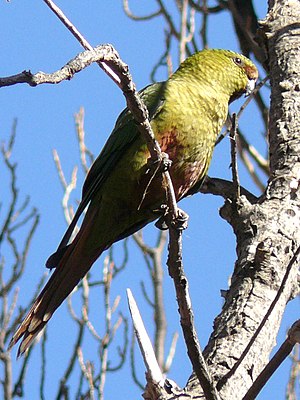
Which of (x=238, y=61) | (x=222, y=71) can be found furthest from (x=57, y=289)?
(x=238, y=61)

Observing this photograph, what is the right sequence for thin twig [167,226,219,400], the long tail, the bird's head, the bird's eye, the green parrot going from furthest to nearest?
the bird's eye < the bird's head < the green parrot < the long tail < thin twig [167,226,219,400]

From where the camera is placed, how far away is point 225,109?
11.7ft

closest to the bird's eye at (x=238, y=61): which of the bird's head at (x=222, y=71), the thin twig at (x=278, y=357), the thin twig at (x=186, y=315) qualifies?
the bird's head at (x=222, y=71)

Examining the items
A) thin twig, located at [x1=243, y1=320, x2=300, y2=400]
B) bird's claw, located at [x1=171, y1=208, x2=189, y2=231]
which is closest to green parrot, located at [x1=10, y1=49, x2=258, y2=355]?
bird's claw, located at [x1=171, y1=208, x2=189, y2=231]

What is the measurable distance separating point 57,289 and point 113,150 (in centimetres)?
69

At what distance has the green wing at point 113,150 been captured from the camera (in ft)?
10.6

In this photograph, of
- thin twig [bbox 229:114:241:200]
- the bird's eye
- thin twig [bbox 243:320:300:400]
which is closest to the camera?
thin twig [bbox 243:320:300:400]

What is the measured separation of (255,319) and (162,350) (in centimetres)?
200

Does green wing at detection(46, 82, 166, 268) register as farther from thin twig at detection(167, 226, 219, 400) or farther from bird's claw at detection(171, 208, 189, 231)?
thin twig at detection(167, 226, 219, 400)

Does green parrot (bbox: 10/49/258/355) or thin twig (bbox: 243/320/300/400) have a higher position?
green parrot (bbox: 10/49/258/355)

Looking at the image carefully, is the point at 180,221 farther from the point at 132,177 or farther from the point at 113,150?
the point at 113,150

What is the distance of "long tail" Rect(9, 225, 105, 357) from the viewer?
9.89 feet

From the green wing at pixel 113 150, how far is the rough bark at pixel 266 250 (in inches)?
21.3

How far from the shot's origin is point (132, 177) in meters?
3.25
